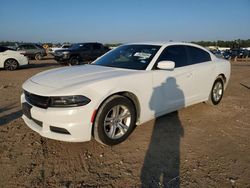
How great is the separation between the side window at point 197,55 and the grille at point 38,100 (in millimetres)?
3142

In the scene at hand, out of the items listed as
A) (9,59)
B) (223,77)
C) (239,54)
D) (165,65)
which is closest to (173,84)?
(165,65)

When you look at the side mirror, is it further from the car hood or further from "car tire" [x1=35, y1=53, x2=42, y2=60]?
"car tire" [x1=35, y1=53, x2=42, y2=60]

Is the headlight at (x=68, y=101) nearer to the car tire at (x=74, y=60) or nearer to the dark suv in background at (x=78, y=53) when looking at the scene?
the dark suv in background at (x=78, y=53)

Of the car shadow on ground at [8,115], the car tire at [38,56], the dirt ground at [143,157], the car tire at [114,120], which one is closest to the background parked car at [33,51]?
the car tire at [38,56]

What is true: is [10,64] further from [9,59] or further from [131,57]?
[131,57]

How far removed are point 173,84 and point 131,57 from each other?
3.09 ft

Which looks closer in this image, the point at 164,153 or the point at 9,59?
the point at 164,153

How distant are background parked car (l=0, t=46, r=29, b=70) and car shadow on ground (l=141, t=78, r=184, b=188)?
11.8m

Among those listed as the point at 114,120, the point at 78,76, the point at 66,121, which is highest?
the point at 78,76

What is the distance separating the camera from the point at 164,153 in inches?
144

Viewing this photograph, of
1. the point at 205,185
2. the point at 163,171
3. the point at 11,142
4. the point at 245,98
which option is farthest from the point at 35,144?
the point at 245,98

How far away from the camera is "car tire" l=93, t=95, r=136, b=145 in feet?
11.7

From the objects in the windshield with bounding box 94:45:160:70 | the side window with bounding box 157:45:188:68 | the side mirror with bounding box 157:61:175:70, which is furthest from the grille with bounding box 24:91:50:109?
the side window with bounding box 157:45:188:68

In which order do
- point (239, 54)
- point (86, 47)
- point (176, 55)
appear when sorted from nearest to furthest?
point (176, 55), point (86, 47), point (239, 54)
